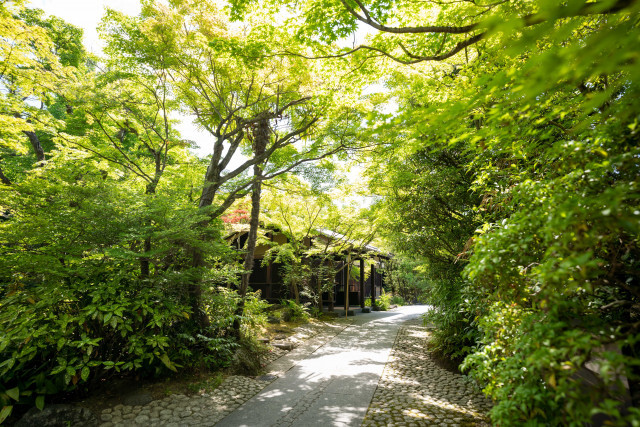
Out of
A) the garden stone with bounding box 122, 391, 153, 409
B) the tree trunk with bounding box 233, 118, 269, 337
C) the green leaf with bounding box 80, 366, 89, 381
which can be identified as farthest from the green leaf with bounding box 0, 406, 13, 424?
the tree trunk with bounding box 233, 118, 269, 337

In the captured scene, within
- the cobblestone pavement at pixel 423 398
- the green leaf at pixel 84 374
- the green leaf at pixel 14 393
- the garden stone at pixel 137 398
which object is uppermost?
the green leaf at pixel 84 374

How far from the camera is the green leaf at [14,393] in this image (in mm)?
3564

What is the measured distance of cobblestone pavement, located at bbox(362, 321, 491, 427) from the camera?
155 inches

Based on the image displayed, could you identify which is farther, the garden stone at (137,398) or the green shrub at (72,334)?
the garden stone at (137,398)

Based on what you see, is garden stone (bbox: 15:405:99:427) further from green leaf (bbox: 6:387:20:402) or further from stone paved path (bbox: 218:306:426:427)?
stone paved path (bbox: 218:306:426:427)

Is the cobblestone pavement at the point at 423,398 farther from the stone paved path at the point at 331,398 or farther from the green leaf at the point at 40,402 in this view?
the green leaf at the point at 40,402

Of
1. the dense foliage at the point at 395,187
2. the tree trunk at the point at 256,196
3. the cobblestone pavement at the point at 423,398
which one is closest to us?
the dense foliage at the point at 395,187

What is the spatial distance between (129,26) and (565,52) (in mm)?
7996

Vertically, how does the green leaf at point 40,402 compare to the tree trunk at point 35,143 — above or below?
below

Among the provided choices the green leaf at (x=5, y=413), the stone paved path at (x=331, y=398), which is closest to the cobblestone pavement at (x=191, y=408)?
the stone paved path at (x=331, y=398)

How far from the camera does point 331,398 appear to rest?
4.75 meters

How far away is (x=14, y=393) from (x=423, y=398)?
5.31m

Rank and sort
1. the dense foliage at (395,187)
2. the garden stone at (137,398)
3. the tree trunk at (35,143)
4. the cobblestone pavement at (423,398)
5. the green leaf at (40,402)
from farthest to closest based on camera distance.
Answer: the tree trunk at (35,143) < the garden stone at (137,398) < the cobblestone pavement at (423,398) < the green leaf at (40,402) < the dense foliage at (395,187)

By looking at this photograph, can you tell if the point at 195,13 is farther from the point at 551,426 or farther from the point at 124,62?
the point at 551,426
